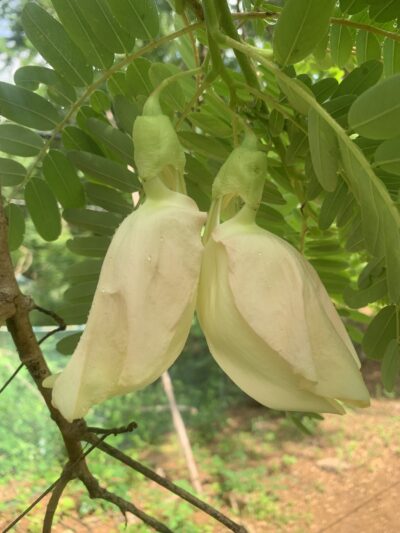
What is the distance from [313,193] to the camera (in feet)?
1.34

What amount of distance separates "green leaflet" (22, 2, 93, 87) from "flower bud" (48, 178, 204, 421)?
0.22 metres

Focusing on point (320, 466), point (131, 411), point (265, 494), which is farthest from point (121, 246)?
point (131, 411)

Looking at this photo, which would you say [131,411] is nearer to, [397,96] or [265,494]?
[265,494]

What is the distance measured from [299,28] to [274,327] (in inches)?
6.0

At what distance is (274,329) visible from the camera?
24cm

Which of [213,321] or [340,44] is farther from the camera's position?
[340,44]

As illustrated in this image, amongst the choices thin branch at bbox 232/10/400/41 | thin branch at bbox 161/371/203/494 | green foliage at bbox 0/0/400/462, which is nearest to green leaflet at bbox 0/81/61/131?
green foliage at bbox 0/0/400/462

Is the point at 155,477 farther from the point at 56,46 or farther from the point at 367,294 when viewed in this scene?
the point at 56,46

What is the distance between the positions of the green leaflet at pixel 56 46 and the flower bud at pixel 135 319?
0.22m

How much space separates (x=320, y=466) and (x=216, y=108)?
168 cm

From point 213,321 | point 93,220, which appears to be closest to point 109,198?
point 93,220

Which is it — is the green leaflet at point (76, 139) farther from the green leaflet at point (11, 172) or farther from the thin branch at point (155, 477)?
the thin branch at point (155, 477)

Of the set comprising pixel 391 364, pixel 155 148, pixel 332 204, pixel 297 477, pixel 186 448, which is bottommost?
pixel 297 477

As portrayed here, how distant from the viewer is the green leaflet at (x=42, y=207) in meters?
0.47
